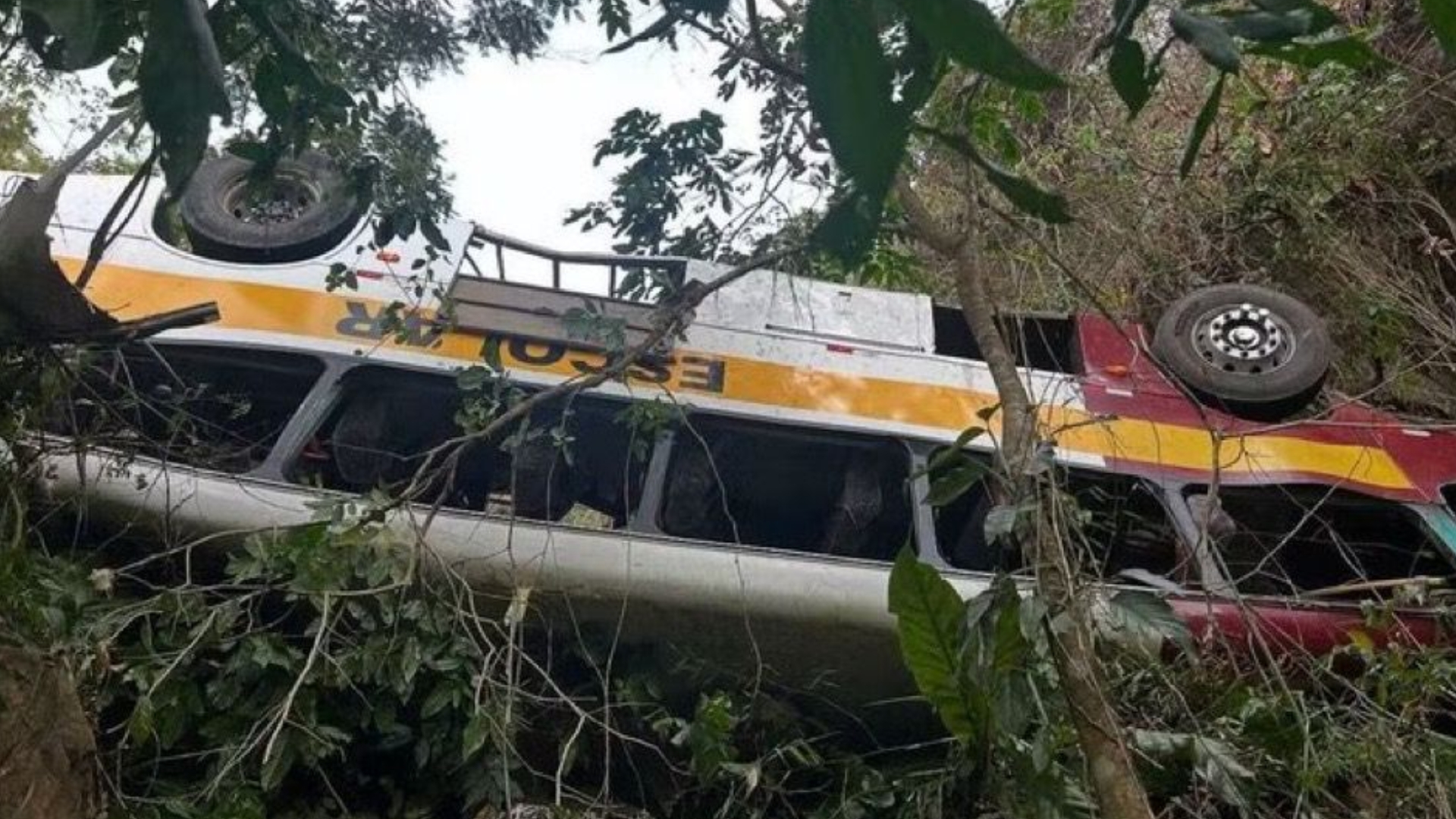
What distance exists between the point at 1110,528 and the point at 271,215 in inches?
123

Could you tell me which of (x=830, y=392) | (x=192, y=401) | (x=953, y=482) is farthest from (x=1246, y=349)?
(x=192, y=401)

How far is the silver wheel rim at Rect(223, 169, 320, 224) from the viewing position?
4.70m

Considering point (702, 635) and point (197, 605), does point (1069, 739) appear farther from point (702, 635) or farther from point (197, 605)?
point (197, 605)

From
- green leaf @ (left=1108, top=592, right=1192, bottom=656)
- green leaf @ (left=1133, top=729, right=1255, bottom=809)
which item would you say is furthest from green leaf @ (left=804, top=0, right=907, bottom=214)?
green leaf @ (left=1133, top=729, right=1255, bottom=809)

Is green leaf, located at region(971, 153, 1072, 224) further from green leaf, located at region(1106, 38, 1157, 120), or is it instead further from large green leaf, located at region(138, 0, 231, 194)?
large green leaf, located at region(138, 0, 231, 194)

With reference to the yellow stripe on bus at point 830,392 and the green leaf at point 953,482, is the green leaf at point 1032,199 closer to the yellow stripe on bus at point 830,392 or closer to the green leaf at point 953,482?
the green leaf at point 953,482

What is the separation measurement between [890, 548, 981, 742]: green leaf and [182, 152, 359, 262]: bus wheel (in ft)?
8.50

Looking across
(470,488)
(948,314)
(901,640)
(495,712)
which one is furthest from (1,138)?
(901,640)

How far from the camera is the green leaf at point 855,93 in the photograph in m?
0.76

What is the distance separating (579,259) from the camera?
4707 mm

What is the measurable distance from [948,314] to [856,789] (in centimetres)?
232

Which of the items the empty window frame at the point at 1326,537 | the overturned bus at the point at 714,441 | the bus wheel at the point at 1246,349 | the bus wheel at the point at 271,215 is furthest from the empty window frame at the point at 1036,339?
the bus wheel at the point at 271,215

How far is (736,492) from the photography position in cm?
482

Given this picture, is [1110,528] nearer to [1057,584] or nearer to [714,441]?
[714,441]
